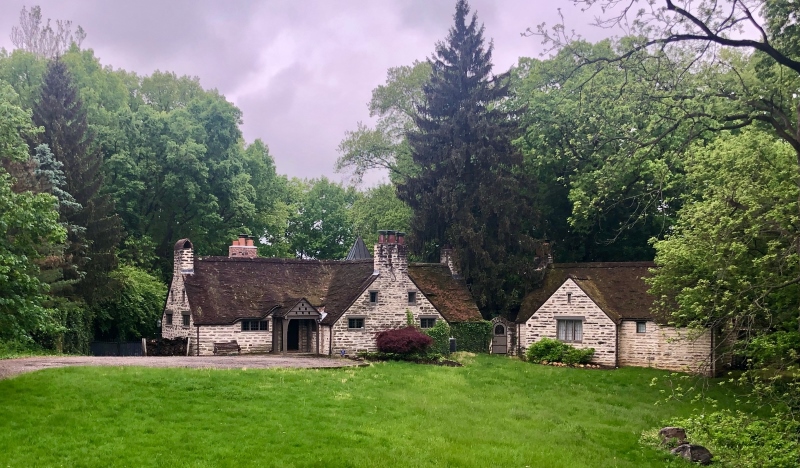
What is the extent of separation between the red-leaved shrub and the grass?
5230mm

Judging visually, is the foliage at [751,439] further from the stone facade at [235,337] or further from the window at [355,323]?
the stone facade at [235,337]

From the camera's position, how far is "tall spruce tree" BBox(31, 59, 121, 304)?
36.2 meters

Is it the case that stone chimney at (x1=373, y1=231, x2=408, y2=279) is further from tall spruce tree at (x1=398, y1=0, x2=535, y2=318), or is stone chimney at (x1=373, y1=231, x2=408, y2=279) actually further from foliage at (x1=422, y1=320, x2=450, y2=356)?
tall spruce tree at (x1=398, y1=0, x2=535, y2=318)

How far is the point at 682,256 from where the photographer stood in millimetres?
24656

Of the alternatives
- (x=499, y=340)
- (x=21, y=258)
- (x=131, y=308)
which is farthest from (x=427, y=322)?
(x=21, y=258)

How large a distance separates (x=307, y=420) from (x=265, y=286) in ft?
59.1

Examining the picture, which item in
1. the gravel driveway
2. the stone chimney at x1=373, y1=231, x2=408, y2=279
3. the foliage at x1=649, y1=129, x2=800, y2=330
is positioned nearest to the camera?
the foliage at x1=649, y1=129, x2=800, y2=330

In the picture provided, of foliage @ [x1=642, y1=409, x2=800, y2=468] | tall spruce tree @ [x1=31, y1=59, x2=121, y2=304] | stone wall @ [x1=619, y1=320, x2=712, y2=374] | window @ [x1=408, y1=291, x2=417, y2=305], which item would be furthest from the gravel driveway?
foliage @ [x1=642, y1=409, x2=800, y2=468]

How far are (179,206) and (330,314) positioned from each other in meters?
19.8

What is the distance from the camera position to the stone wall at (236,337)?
32.7 m

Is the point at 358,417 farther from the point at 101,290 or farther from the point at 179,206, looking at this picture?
the point at 179,206

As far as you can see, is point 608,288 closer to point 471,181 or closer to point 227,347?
point 471,181

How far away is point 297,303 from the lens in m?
33.6

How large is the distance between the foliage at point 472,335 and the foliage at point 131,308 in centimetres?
1692
